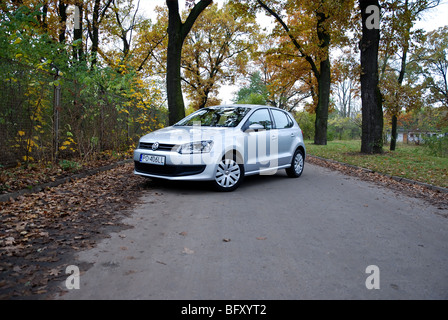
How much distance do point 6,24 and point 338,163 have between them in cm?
1119

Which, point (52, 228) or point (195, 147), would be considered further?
point (195, 147)

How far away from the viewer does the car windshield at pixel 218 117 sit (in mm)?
7594

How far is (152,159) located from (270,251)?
3706 millimetres

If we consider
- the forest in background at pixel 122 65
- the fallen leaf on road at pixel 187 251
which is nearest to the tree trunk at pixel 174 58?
the forest in background at pixel 122 65

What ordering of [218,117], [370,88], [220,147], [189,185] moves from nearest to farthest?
[220,147] → [189,185] → [218,117] → [370,88]

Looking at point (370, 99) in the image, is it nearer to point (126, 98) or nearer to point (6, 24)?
point (126, 98)

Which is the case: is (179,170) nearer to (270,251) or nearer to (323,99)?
(270,251)

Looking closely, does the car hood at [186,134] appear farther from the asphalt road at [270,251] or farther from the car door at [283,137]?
the car door at [283,137]

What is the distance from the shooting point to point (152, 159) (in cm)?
673

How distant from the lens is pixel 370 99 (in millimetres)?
14953

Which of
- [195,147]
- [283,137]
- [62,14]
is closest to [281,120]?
[283,137]

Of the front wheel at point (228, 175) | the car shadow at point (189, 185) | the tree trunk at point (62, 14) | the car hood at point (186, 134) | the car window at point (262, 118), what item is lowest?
the car shadow at point (189, 185)
